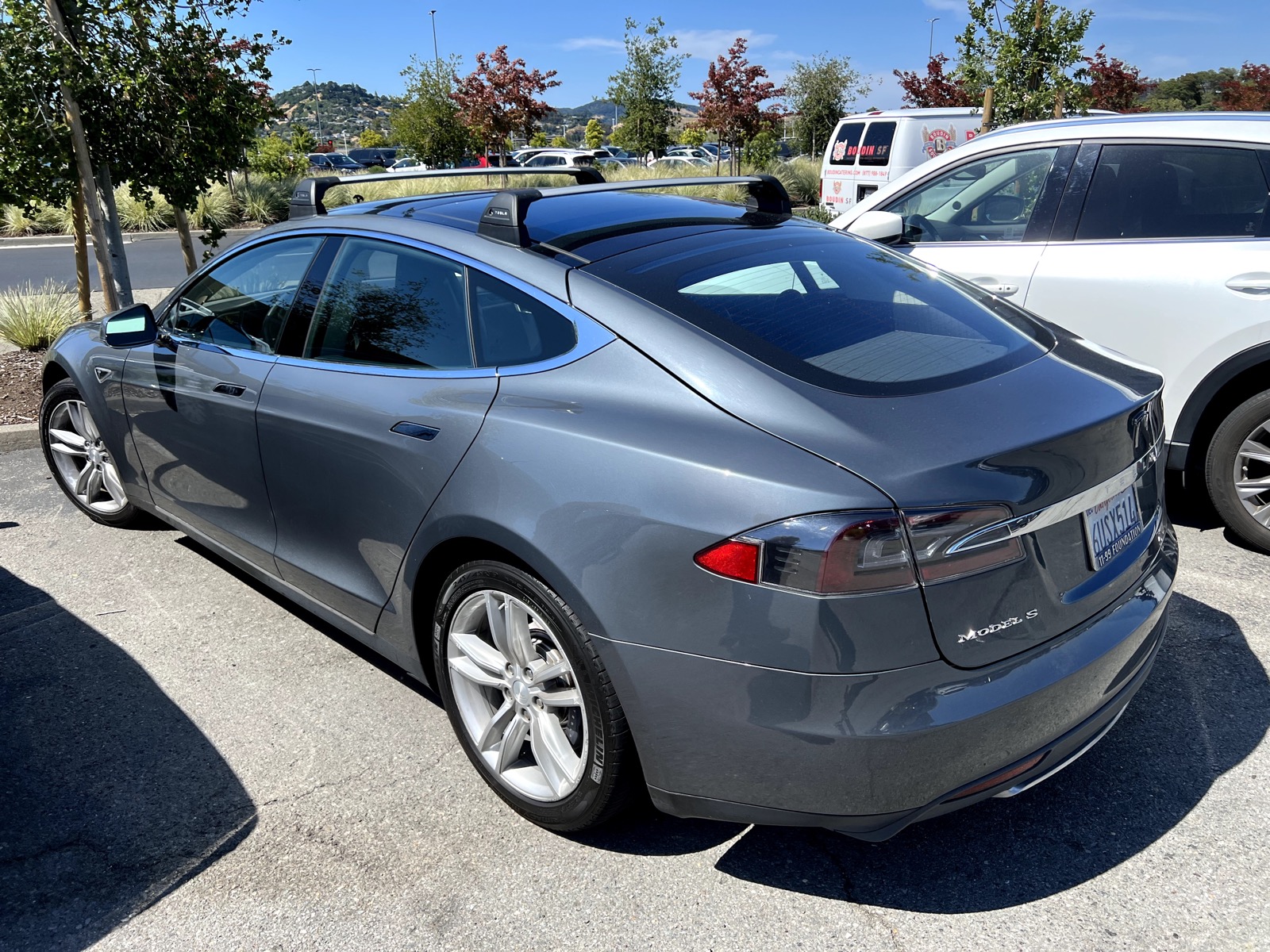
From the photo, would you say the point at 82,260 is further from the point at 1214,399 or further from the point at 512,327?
the point at 1214,399

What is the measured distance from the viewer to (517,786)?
2.75m

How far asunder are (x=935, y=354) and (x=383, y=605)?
1.76 metres

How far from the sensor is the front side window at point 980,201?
489cm

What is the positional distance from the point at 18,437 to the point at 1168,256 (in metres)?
6.93

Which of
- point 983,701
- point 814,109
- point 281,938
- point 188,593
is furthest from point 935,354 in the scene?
point 814,109

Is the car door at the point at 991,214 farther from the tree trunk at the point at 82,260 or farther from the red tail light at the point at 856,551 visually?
the tree trunk at the point at 82,260

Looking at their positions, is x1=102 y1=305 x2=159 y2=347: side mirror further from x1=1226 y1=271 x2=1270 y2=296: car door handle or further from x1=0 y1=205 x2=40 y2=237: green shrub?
x1=0 y1=205 x2=40 y2=237: green shrub

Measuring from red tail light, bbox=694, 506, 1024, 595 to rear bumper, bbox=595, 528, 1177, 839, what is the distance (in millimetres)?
198

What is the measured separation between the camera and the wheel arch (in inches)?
165

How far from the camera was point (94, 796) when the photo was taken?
116 inches

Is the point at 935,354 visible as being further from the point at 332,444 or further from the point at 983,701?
the point at 332,444

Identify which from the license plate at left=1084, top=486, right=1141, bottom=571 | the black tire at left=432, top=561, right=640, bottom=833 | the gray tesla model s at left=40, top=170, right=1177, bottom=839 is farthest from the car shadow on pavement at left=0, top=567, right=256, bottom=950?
the license plate at left=1084, top=486, right=1141, bottom=571

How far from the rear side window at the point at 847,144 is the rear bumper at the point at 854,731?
16.4 meters

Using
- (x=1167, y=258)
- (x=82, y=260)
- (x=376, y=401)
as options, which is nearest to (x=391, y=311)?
(x=376, y=401)
